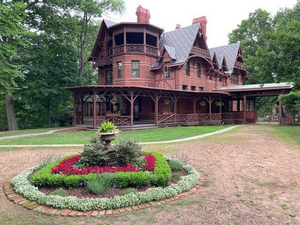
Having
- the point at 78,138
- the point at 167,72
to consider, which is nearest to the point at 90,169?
the point at 78,138

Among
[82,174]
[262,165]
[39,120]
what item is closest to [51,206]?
[82,174]

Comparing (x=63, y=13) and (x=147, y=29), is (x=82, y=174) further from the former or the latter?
(x=63, y=13)

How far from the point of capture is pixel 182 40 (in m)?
24.2

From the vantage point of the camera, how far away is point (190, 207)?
4.09 m

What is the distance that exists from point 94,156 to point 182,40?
21.2 meters

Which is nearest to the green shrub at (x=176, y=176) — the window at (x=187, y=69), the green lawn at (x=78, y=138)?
the green lawn at (x=78, y=138)

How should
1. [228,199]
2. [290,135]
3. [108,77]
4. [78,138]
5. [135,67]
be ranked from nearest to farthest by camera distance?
1. [228,199]
2. [78,138]
3. [290,135]
4. [135,67]
5. [108,77]

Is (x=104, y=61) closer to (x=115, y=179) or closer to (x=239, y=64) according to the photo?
(x=239, y=64)

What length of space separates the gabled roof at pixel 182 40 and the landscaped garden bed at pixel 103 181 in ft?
57.0

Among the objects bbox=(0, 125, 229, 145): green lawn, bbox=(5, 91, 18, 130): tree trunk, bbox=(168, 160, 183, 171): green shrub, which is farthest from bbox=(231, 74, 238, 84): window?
bbox=(168, 160, 183, 171): green shrub

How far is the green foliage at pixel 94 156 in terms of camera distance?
18.5 feet

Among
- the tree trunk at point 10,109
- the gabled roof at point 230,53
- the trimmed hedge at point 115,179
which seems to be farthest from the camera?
the gabled roof at point 230,53

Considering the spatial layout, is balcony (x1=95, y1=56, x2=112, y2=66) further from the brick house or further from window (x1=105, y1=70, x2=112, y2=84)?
window (x1=105, y1=70, x2=112, y2=84)

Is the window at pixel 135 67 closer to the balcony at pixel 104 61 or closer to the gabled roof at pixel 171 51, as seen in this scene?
the balcony at pixel 104 61
